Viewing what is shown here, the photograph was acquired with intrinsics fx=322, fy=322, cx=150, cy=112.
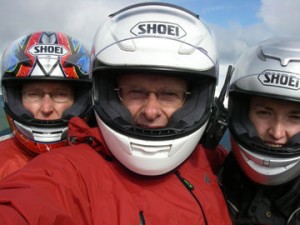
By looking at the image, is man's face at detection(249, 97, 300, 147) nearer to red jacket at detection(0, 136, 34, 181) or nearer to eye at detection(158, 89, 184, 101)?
eye at detection(158, 89, 184, 101)

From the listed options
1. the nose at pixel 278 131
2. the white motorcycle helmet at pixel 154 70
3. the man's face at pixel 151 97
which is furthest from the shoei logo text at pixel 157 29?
the nose at pixel 278 131

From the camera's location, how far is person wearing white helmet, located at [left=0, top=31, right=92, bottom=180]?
2.41 meters

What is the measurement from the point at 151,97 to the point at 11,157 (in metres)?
1.29

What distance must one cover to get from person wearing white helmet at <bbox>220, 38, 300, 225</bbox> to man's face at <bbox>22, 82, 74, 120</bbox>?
4.16 ft

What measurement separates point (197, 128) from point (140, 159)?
0.40m

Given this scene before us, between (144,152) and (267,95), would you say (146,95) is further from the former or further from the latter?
(267,95)

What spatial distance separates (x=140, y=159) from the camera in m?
1.71

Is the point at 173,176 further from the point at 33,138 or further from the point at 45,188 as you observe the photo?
the point at 33,138

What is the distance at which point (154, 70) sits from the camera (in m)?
1.64

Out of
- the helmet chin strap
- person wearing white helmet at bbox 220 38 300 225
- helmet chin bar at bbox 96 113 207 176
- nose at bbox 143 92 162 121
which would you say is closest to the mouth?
person wearing white helmet at bbox 220 38 300 225

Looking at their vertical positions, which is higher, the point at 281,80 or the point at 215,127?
the point at 281,80

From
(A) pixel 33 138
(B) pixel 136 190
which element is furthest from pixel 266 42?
(A) pixel 33 138

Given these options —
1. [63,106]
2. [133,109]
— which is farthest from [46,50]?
[133,109]

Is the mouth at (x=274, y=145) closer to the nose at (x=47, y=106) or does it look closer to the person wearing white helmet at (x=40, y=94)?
the person wearing white helmet at (x=40, y=94)
